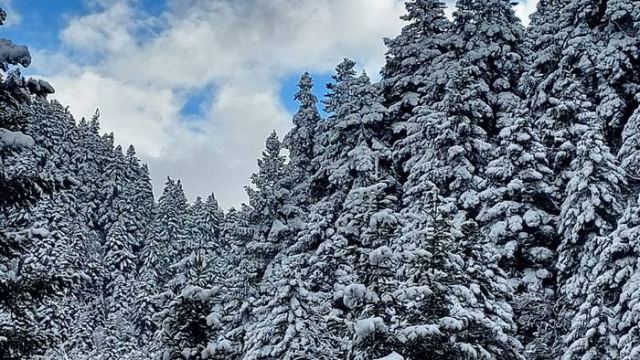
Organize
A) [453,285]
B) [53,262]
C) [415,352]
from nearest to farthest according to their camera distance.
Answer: [415,352], [453,285], [53,262]

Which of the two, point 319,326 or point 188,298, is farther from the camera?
point 319,326

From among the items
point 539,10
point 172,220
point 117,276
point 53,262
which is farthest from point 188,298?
point 172,220

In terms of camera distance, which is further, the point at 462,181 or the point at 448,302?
the point at 462,181

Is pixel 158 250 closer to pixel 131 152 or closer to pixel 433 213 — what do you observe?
pixel 131 152

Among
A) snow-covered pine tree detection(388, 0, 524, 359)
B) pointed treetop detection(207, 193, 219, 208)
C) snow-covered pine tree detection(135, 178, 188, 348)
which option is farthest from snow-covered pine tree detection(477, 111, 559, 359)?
pointed treetop detection(207, 193, 219, 208)

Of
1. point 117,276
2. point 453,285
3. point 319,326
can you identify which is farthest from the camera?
point 117,276

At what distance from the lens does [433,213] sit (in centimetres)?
1472

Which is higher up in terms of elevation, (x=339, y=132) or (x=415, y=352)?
(x=339, y=132)

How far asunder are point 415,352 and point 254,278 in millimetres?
16950

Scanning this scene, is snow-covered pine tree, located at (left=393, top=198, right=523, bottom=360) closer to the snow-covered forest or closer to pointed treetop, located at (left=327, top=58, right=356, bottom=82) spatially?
the snow-covered forest

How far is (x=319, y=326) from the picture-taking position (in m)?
18.5

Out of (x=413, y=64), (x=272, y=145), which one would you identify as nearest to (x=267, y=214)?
(x=272, y=145)

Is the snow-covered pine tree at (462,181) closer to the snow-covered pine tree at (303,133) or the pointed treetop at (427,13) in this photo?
the pointed treetop at (427,13)

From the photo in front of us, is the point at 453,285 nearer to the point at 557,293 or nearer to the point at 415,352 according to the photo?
the point at 415,352
